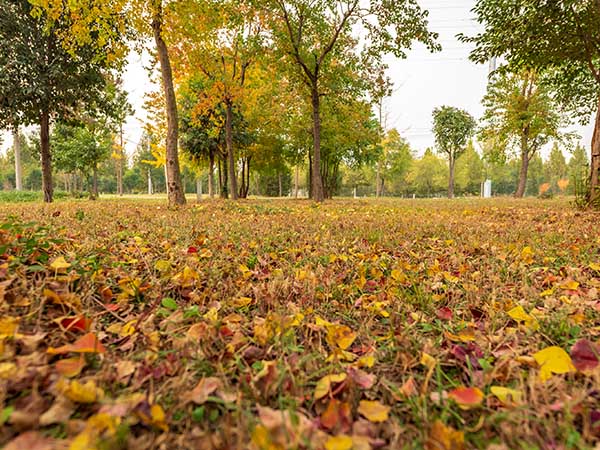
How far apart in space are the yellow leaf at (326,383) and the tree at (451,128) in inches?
1456

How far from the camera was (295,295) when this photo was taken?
1789mm

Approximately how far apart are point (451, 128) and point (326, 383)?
129 ft

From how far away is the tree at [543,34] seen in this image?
6.79 metres

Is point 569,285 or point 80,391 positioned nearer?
point 80,391

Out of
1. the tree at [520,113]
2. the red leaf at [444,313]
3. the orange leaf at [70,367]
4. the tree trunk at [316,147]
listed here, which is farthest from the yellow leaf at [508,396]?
the tree at [520,113]

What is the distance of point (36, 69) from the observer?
10.4 metres

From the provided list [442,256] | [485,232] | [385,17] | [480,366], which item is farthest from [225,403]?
[385,17]

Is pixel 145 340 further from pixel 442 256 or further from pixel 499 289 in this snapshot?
pixel 442 256

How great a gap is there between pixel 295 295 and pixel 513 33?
8.95 metres

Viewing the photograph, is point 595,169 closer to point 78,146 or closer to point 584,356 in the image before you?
point 584,356

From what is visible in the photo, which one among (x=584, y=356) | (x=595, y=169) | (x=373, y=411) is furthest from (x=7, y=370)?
(x=595, y=169)

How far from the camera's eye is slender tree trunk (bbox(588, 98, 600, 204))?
6730 mm

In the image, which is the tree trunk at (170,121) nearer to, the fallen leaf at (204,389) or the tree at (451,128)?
the fallen leaf at (204,389)

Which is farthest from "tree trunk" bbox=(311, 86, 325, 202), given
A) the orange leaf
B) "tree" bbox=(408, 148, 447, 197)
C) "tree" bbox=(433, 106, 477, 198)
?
"tree" bbox=(408, 148, 447, 197)
